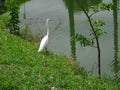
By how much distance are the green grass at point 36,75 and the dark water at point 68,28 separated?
1.54m

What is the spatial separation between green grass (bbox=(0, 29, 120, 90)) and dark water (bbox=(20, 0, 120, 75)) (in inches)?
60.4

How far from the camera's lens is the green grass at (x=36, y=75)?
27.6 feet

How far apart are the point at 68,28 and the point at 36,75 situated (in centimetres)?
1322

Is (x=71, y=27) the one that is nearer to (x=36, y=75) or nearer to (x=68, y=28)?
(x=68, y=28)

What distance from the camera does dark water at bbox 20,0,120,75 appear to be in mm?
16359

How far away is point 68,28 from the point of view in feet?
73.3

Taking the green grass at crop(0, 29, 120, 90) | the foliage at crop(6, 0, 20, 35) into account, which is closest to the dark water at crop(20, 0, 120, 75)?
the foliage at crop(6, 0, 20, 35)

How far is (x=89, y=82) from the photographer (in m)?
9.30

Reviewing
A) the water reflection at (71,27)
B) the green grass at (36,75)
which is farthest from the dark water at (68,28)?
the green grass at (36,75)

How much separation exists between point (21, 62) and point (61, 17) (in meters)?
14.5

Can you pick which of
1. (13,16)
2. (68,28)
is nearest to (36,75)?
(13,16)

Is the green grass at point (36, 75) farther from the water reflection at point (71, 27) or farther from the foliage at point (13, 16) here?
the foliage at point (13, 16)

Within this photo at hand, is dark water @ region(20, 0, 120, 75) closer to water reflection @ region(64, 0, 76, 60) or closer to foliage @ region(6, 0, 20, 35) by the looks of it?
water reflection @ region(64, 0, 76, 60)

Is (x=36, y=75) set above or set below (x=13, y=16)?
below
